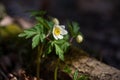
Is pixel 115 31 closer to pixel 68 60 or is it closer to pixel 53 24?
pixel 68 60

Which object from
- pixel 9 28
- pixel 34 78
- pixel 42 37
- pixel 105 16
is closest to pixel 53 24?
pixel 42 37

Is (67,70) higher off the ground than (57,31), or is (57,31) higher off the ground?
(57,31)

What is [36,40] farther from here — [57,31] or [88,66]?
[88,66]

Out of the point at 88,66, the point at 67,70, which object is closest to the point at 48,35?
the point at 67,70

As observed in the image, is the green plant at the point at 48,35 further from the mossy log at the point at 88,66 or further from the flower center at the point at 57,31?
the mossy log at the point at 88,66

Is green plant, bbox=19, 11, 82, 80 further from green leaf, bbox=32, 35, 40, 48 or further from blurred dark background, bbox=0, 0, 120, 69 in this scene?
blurred dark background, bbox=0, 0, 120, 69

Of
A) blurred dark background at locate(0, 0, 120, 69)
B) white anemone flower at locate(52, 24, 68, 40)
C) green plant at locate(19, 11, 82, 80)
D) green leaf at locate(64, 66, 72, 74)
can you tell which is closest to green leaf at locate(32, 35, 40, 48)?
green plant at locate(19, 11, 82, 80)
